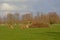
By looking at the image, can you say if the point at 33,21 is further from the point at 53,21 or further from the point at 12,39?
the point at 12,39

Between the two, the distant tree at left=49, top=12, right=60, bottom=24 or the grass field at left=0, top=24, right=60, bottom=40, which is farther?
the distant tree at left=49, top=12, right=60, bottom=24

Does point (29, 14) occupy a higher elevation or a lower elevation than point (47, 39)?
higher

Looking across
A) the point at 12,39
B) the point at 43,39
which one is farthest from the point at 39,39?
the point at 12,39

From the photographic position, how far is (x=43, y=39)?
7.39 meters

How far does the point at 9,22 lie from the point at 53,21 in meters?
7.02

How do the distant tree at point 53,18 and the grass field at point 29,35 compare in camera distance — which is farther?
the distant tree at point 53,18

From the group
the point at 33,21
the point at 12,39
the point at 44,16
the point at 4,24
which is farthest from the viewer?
the point at 44,16

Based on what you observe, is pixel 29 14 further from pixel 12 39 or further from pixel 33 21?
pixel 12 39

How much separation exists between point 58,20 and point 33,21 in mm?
4483

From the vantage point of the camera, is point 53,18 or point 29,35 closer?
point 29,35

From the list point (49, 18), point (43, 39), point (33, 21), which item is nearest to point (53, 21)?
point (49, 18)

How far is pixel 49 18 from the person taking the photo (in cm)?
2102

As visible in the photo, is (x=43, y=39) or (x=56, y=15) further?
(x=56, y=15)

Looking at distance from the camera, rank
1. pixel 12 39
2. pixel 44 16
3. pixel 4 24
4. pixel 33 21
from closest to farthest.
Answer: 1. pixel 12 39
2. pixel 4 24
3. pixel 33 21
4. pixel 44 16
